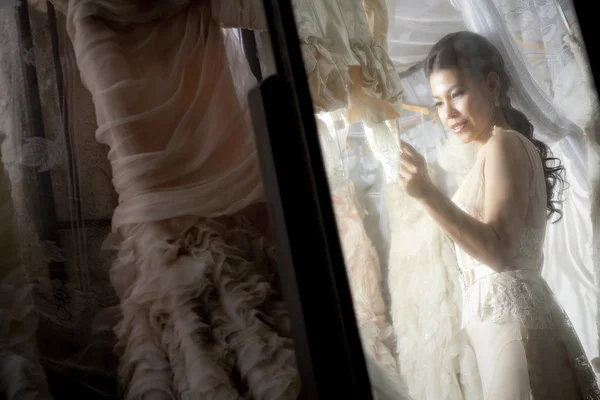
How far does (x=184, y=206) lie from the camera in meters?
0.98

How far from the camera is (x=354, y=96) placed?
2.93 feet

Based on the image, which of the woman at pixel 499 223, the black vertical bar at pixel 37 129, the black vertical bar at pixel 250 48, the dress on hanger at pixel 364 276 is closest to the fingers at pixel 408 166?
the woman at pixel 499 223

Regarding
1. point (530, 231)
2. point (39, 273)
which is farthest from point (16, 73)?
point (530, 231)

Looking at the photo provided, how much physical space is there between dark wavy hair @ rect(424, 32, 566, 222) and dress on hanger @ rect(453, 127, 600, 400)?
0.03 meters

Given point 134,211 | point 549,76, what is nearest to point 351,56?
point 549,76

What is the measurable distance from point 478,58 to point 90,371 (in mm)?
738

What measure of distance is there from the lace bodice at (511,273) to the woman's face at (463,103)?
5 centimetres

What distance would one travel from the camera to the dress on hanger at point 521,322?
31.3 inches

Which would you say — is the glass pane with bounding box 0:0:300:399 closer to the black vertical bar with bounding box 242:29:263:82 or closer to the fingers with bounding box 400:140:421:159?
the black vertical bar with bounding box 242:29:263:82

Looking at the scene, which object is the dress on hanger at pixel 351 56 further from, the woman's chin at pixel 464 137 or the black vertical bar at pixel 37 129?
the black vertical bar at pixel 37 129

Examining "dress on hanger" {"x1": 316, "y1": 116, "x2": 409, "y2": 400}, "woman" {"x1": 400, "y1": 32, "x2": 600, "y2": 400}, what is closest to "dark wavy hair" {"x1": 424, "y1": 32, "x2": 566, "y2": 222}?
"woman" {"x1": 400, "y1": 32, "x2": 600, "y2": 400}

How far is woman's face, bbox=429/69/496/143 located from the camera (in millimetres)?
868

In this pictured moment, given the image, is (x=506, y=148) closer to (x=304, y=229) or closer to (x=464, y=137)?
(x=464, y=137)

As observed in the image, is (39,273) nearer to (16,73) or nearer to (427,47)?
(16,73)
